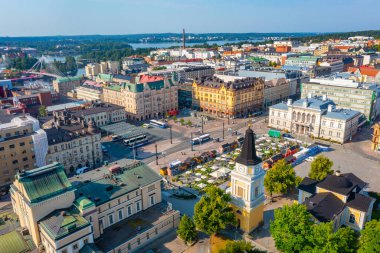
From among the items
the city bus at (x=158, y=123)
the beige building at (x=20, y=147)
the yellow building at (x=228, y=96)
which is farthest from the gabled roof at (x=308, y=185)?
the yellow building at (x=228, y=96)

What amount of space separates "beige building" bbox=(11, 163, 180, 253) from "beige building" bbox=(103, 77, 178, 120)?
74093 millimetres

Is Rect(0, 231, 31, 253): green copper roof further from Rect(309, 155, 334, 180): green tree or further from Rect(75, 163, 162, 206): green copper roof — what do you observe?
Rect(309, 155, 334, 180): green tree

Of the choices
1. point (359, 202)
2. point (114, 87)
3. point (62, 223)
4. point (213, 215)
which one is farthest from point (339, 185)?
point (114, 87)

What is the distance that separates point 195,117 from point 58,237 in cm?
9965

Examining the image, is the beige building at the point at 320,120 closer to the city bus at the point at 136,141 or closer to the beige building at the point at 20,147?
the city bus at the point at 136,141

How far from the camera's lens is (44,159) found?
80188 mm

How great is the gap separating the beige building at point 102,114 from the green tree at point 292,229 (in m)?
88.0

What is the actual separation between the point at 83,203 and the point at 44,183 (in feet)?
23.3

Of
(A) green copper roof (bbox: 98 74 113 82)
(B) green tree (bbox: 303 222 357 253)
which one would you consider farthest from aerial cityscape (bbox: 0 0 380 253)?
(A) green copper roof (bbox: 98 74 113 82)

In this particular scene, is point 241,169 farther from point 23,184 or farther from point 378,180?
point 378,180

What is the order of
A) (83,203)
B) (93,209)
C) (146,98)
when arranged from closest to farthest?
(83,203) < (93,209) < (146,98)

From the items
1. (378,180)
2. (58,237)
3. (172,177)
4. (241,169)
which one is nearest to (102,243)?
(58,237)

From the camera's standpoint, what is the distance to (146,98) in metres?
135

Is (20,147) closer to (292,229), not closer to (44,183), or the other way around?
(44,183)
